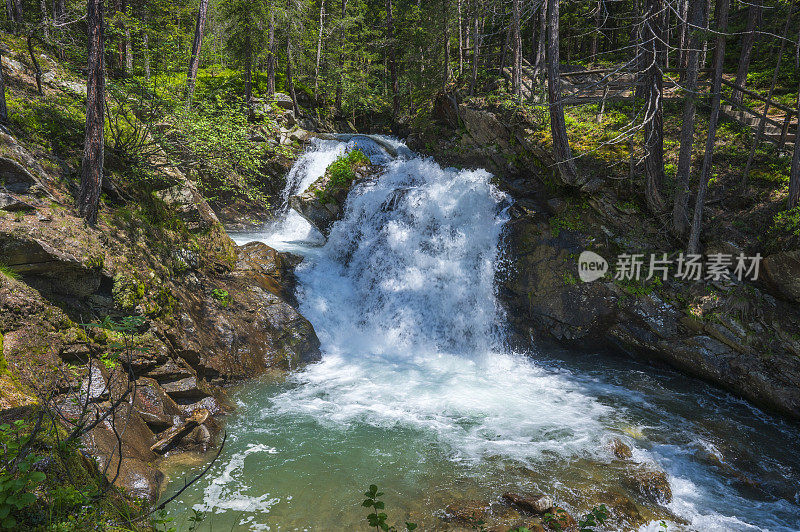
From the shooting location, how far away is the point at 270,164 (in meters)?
18.6

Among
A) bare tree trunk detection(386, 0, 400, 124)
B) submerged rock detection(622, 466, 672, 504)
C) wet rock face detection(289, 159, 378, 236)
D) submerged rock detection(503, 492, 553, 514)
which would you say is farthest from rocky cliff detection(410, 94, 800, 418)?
bare tree trunk detection(386, 0, 400, 124)

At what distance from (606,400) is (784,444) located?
301 cm

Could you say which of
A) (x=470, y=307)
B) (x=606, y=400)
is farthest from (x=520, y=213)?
(x=606, y=400)

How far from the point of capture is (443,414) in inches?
317

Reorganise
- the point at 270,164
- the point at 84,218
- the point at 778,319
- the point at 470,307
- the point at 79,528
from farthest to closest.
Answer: the point at 270,164
the point at 470,307
the point at 778,319
the point at 84,218
the point at 79,528

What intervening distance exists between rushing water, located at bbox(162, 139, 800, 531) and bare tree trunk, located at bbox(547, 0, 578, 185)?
2.29m

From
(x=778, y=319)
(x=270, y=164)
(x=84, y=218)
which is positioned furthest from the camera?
(x=270, y=164)

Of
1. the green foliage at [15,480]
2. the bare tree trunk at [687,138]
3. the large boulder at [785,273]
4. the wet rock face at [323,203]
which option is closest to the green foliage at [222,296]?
Answer: the wet rock face at [323,203]

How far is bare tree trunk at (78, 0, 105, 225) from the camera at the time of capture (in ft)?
21.1

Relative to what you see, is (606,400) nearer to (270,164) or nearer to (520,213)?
(520,213)

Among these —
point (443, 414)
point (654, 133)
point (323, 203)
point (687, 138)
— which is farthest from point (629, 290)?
point (323, 203)

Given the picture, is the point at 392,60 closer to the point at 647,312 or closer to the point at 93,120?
the point at 93,120

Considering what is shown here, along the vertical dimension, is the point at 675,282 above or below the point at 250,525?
above

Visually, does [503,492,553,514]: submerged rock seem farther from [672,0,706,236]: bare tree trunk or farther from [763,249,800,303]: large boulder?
[672,0,706,236]: bare tree trunk
